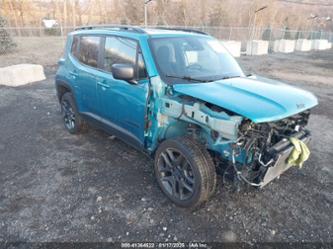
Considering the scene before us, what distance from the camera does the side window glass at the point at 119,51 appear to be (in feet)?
10.9

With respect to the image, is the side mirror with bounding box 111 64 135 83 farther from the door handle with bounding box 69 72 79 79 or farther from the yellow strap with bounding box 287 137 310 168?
the yellow strap with bounding box 287 137 310 168

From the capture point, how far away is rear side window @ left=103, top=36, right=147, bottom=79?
3.20 m

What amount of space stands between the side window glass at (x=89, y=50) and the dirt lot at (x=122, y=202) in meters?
1.43

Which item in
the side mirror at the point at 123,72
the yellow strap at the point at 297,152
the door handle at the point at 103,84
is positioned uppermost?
the side mirror at the point at 123,72

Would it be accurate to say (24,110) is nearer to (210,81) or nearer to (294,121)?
(210,81)

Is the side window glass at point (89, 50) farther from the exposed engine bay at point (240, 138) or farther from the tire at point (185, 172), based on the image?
the tire at point (185, 172)

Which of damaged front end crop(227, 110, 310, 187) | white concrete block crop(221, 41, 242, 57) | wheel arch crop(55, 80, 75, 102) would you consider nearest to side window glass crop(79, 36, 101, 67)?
wheel arch crop(55, 80, 75, 102)

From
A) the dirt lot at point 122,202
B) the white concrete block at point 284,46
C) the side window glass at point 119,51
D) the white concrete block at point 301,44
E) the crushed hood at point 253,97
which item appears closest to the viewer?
the crushed hood at point 253,97

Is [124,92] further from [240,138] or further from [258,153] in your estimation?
[258,153]

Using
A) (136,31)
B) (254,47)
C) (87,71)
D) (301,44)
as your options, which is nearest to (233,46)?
(254,47)

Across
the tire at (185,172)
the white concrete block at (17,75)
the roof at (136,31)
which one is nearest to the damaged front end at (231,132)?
the tire at (185,172)

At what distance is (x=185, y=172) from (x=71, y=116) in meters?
2.95

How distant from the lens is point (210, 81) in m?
3.11

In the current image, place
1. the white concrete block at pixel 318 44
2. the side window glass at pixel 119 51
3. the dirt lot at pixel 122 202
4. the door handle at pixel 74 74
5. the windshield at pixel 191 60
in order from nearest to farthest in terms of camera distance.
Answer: the dirt lot at pixel 122 202 → the windshield at pixel 191 60 → the side window glass at pixel 119 51 → the door handle at pixel 74 74 → the white concrete block at pixel 318 44
